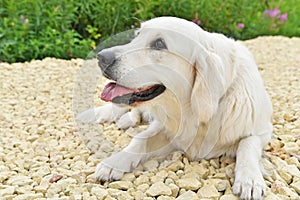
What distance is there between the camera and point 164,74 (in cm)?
188

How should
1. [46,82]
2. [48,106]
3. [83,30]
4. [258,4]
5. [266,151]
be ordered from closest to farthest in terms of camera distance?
1. [266,151]
2. [48,106]
3. [46,82]
4. [83,30]
5. [258,4]

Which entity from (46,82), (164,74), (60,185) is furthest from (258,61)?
(60,185)

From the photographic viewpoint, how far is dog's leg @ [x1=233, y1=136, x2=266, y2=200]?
5.79ft

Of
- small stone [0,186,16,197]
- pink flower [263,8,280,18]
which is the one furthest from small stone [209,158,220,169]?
pink flower [263,8,280,18]

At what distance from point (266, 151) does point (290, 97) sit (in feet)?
3.30

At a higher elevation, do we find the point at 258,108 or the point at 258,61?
the point at 258,108

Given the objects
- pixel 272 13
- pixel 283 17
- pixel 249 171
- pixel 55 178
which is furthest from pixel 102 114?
pixel 283 17

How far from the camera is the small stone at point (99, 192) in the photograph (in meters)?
1.79

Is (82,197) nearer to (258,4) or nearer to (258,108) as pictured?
(258,108)

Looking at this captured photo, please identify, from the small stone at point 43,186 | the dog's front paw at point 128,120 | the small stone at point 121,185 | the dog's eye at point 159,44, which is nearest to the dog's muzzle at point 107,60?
the dog's eye at point 159,44

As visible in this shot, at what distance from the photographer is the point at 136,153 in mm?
2143

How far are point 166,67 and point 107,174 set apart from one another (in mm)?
585

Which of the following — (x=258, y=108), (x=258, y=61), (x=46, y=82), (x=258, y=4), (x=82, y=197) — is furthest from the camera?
(x=258, y=4)

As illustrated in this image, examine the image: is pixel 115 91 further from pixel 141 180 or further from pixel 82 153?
pixel 82 153
